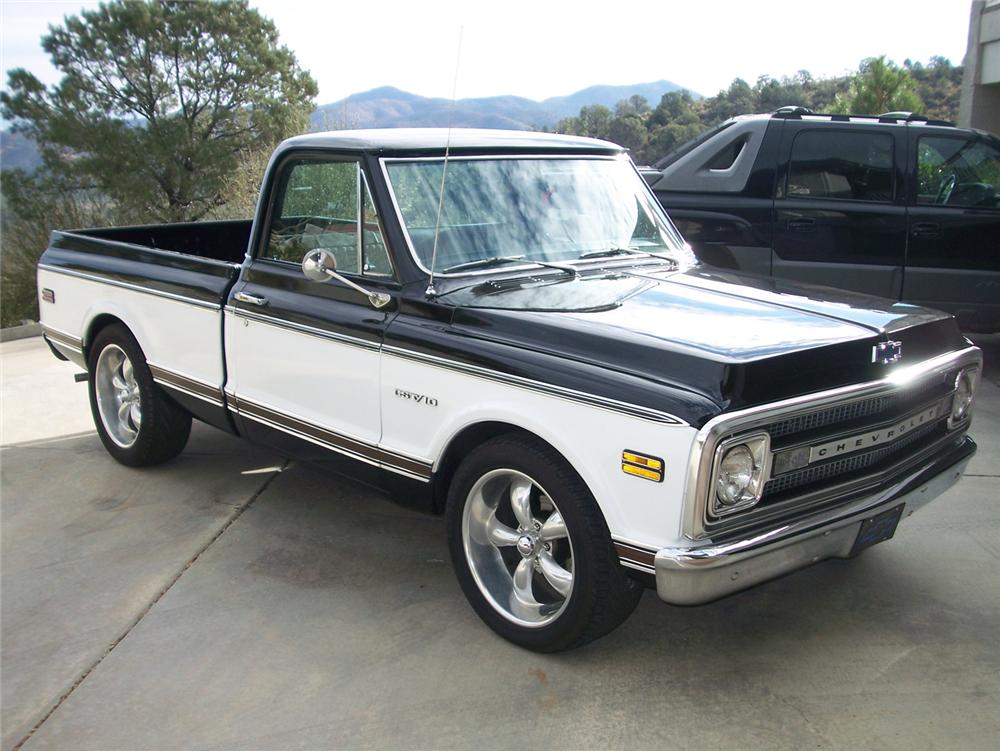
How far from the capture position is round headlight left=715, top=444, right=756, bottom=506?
2886 mm

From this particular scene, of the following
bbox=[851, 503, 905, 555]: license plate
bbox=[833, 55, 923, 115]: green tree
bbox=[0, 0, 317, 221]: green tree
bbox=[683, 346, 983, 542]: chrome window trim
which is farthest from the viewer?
bbox=[0, 0, 317, 221]: green tree

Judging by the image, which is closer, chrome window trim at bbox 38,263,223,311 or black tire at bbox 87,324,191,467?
chrome window trim at bbox 38,263,223,311

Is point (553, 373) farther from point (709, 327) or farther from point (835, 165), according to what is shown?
point (835, 165)

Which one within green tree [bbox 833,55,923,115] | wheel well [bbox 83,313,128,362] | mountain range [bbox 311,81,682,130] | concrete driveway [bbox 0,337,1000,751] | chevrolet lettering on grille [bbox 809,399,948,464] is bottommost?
concrete driveway [bbox 0,337,1000,751]

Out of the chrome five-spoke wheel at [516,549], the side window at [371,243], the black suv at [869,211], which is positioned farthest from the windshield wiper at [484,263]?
the black suv at [869,211]

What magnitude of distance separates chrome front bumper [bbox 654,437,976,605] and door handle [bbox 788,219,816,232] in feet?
14.4

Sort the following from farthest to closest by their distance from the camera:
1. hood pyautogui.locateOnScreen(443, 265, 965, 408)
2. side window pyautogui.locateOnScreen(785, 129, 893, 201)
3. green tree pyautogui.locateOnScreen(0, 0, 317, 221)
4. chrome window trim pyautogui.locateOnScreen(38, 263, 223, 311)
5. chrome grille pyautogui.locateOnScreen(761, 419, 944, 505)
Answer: green tree pyautogui.locateOnScreen(0, 0, 317, 221) → side window pyautogui.locateOnScreen(785, 129, 893, 201) → chrome window trim pyautogui.locateOnScreen(38, 263, 223, 311) → chrome grille pyautogui.locateOnScreen(761, 419, 944, 505) → hood pyautogui.locateOnScreen(443, 265, 965, 408)

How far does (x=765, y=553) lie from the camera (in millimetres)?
2949

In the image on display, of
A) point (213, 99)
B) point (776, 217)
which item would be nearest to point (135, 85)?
point (213, 99)

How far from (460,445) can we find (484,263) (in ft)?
2.60

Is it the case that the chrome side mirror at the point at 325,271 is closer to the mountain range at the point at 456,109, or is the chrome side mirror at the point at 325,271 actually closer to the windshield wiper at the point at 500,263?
the windshield wiper at the point at 500,263

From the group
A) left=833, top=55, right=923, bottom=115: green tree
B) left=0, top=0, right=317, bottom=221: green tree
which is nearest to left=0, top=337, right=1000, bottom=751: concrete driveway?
left=833, top=55, right=923, bottom=115: green tree

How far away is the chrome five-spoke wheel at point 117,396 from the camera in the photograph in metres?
5.62

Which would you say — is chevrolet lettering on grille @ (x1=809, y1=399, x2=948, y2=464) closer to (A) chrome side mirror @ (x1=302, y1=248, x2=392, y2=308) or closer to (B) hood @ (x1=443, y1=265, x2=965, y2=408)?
(B) hood @ (x1=443, y1=265, x2=965, y2=408)
